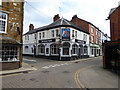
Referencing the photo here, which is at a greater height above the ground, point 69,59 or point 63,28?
point 63,28

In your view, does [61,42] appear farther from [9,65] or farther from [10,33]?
[9,65]

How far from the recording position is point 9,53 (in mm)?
9305

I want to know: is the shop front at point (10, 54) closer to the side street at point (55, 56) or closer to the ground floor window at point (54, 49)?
the side street at point (55, 56)

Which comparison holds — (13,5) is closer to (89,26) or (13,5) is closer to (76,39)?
(76,39)

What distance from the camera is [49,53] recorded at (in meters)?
19.3

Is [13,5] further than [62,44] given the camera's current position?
No

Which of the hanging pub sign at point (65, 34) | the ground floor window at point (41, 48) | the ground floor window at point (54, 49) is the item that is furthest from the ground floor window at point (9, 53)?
A: the ground floor window at point (41, 48)

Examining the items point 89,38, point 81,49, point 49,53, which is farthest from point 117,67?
point 89,38

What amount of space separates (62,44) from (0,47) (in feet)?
37.8

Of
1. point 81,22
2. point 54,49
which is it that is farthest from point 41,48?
point 81,22

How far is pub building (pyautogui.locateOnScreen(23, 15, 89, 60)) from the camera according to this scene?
692 inches

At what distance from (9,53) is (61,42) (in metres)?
10.5

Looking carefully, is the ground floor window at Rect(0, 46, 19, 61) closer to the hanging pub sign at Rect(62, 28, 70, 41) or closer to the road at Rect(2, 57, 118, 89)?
the road at Rect(2, 57, 118, 89)

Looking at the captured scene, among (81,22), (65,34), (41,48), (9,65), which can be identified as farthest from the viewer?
(81,22)
